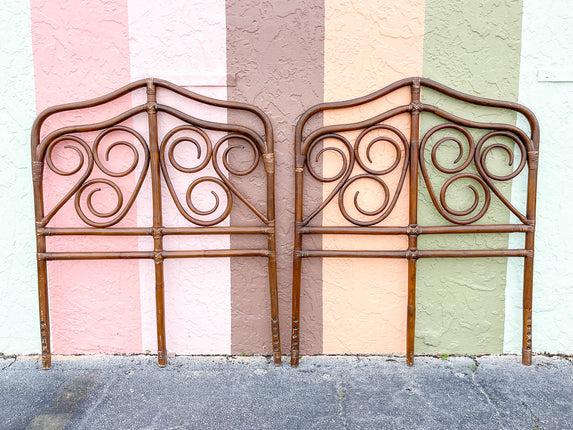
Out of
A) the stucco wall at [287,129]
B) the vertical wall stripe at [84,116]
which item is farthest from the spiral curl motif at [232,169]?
the vertical wall stripe at [84,116]

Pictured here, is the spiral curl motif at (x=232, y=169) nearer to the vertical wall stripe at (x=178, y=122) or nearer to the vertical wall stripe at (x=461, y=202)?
the vertical wall stripe at (x=178, y=122)

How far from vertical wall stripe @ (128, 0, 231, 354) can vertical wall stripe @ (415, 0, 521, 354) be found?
42.0 inches

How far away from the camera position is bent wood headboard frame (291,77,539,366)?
208 centimetres

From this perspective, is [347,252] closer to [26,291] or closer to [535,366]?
[535,366]

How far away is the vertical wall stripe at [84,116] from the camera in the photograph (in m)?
2.10

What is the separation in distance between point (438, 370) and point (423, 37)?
1715 millimetres

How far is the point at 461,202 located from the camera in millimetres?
2176

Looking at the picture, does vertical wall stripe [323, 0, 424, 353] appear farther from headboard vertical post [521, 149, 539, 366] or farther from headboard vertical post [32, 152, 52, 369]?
headboard vertical post [32, 152, 52, 369]

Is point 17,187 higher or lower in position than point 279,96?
lower

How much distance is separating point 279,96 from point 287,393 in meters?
1.47

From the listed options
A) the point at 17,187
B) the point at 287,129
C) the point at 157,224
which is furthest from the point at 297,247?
the point at 17,187

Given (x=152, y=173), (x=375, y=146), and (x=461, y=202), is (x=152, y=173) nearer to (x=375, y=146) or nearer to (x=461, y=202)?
(x=375, y=146)

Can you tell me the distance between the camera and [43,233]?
2.10 meters

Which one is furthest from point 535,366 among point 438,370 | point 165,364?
point 165,364
